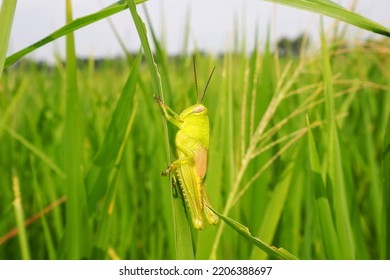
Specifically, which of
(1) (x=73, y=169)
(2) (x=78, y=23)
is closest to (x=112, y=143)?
(1) (x=73, y=169)

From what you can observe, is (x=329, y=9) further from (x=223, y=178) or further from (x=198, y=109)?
(x=223, y=178)

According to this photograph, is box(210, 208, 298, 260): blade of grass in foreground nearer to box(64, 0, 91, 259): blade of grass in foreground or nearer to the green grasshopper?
the green grasshopper

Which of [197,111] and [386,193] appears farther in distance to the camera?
[386,193]

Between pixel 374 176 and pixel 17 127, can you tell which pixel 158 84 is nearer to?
pixel 374 176

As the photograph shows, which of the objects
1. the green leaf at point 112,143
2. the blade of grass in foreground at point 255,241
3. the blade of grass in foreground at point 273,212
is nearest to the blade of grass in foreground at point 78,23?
the green leaf at point 112,143

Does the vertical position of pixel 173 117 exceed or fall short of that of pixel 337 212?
it exceeds it

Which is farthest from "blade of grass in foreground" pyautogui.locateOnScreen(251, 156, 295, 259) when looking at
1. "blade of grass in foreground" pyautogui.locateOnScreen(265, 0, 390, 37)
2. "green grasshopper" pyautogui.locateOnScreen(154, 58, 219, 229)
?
"blade of grass in foreground" pyautogui.locateOnScreen(265, 0, 390, 37)

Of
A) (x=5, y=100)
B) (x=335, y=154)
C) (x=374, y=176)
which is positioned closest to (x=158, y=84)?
(x=335, y=154)
